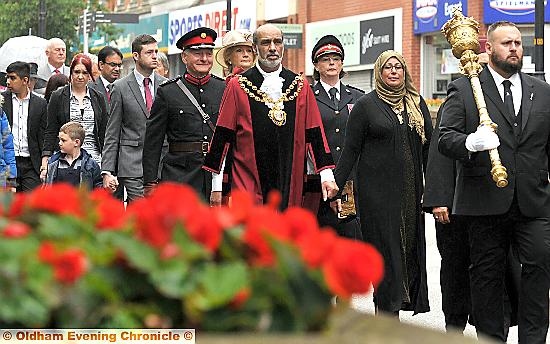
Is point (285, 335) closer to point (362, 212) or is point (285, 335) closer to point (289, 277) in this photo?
point (289, 277)

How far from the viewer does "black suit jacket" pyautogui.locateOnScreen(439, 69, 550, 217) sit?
7.63m

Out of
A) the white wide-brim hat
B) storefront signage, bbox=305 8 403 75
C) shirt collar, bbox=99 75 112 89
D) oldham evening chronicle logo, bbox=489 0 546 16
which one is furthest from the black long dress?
storefront signage, bbox=305 8 403 75

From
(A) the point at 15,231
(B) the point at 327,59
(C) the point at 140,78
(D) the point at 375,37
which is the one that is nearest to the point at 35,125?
(C) the point at 140,78

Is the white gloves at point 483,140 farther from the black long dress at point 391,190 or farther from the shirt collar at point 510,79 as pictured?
the black long dress at point 391,190

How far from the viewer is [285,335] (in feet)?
6.77

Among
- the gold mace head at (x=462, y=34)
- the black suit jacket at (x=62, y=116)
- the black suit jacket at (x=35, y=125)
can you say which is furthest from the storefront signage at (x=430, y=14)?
Answer: the gold mace head at (x=462, y=34)

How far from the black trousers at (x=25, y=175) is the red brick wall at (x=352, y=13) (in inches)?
913

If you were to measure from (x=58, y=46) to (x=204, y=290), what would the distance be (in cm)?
1445

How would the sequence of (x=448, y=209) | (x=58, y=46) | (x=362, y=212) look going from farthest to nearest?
(x=58, y=46) → (x=362, y=212) → (x=448, y=209)

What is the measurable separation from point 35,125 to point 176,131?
3594 mm

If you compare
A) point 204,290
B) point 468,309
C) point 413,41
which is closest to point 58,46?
point 468,309

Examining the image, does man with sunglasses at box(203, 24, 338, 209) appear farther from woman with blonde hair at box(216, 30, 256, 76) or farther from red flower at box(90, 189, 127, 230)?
red flower at box(90, 189, 127, 230)

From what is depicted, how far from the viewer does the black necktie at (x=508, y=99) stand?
7.76 meters

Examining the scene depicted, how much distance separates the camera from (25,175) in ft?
43.5
